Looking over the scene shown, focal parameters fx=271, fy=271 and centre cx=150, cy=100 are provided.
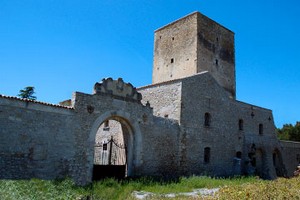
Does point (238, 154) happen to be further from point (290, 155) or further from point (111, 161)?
point (111, 161)

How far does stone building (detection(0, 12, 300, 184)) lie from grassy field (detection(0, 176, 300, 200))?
1147 millimetres

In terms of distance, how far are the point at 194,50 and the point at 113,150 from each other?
1054 cm

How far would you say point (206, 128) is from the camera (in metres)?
17.8

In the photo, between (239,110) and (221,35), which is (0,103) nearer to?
(239,110)

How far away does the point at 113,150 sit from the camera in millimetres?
17078

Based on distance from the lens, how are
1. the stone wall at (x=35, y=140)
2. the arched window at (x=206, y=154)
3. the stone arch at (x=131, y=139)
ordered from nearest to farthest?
the stone wall at (x=35, y=140) → the stone arch at (x=131, y=139) → the arched window at (x=206, y=154)

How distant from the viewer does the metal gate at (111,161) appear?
1333cm

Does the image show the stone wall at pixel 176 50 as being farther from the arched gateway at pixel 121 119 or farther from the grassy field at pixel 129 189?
the grassy field at pixel 129 189

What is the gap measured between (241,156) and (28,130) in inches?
637

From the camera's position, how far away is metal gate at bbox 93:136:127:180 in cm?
1333

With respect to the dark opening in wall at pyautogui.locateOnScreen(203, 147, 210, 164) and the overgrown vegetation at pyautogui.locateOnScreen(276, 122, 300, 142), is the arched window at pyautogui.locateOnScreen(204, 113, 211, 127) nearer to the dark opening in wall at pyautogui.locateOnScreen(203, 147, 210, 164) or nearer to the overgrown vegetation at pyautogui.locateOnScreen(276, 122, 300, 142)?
the dark opening in wall at pyautogui.locateOnScreen(203, 147, 210, 164)

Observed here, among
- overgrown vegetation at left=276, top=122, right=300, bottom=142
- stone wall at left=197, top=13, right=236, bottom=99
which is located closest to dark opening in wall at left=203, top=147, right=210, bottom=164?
stone wall at left=197, top=13, right=236, bottom=99

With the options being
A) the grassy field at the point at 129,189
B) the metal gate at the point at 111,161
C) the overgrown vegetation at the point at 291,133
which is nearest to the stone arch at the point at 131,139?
the metal gate at the point at 111,161

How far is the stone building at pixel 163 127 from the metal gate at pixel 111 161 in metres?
0.05
